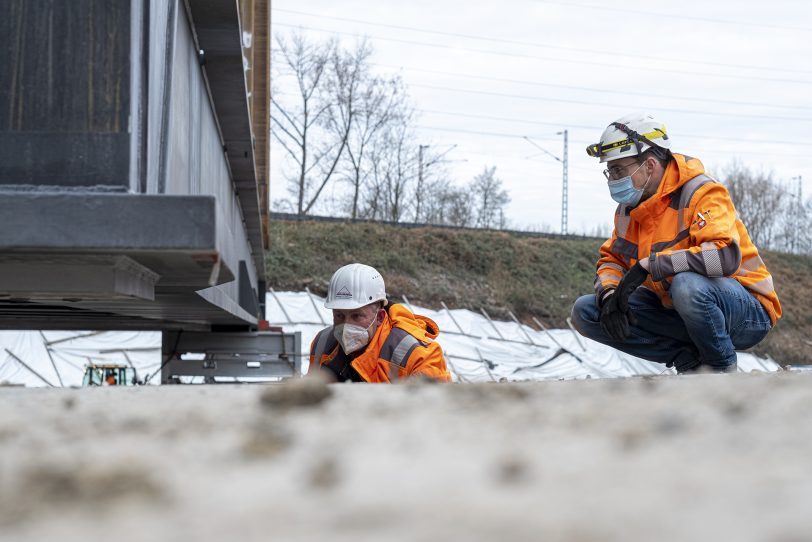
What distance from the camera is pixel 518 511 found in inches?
49.8

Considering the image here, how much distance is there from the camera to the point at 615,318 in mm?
5316

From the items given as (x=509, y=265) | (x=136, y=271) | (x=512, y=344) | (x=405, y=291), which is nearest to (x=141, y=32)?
(x=136, y=271)

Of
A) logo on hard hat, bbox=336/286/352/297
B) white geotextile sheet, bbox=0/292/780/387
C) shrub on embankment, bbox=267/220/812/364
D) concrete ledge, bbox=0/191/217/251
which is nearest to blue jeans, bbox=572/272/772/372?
logo on hard hat, bbox=336/286/352/297

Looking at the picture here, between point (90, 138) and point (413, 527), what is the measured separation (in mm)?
2009

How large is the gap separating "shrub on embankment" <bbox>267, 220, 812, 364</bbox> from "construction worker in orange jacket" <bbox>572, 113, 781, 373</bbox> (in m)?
22.2

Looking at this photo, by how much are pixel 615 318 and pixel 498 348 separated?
1936 cm

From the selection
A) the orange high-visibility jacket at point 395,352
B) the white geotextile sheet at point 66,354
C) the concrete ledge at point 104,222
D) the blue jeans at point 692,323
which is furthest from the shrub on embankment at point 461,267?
the concrete ledge at point 104,222

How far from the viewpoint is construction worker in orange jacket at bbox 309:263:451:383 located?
4930mm

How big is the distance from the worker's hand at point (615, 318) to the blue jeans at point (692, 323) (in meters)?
0.08

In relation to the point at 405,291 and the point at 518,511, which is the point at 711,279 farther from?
the point at 405,291

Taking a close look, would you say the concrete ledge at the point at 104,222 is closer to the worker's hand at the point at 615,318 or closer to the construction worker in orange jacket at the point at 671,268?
the construction worker in orange jacket at the point at 671,268

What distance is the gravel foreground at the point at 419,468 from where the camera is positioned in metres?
1.22

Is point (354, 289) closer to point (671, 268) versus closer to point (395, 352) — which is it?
point (395, 352)

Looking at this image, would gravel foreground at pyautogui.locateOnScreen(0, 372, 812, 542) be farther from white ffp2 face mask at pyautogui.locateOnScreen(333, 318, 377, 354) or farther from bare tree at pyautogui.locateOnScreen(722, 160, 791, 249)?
bare tree at pyautogui.locateOnScreen(722, 160, 791, 249)
